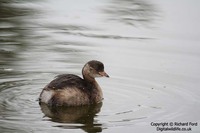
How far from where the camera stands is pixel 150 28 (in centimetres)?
1367

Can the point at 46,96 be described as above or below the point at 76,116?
above

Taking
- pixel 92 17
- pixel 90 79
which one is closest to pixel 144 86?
pixel 90 79

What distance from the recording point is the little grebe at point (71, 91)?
Result: 9.33 m

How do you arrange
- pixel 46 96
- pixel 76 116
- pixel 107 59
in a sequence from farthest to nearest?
pixel 107 59, pixel 46 96, pixel 76 116

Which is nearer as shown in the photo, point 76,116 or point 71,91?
point 76,116

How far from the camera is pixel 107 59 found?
11680 mm

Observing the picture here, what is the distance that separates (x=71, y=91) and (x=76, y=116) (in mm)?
537

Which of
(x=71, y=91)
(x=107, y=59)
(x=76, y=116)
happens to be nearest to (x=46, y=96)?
(x=71, y=91)

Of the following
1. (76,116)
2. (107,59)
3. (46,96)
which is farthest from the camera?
(107,59)

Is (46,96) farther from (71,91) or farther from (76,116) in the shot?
(76,116)

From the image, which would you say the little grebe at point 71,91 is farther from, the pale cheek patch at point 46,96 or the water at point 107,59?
the water at point 107,59

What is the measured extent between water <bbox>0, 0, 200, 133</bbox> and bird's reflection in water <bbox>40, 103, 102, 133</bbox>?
13mm

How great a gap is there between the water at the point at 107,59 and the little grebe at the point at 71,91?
0.48 ft

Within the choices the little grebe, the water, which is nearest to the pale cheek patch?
the little grebe
